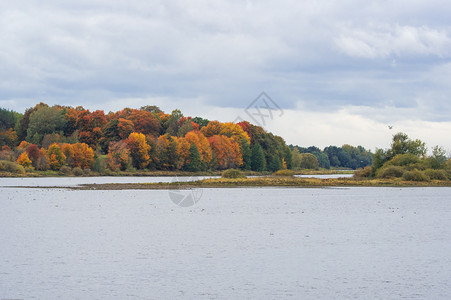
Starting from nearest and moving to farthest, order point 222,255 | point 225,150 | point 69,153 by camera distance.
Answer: point 222,255 < point 69,153 < point 225,150

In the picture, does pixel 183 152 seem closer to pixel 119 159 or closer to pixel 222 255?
pixel 119 159

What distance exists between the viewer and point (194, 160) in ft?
423

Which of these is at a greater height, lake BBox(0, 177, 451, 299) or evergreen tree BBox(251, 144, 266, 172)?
evergreen tree BBox(251, 144, 266, 172)

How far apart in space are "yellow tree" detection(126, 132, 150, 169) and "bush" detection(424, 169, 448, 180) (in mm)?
62478

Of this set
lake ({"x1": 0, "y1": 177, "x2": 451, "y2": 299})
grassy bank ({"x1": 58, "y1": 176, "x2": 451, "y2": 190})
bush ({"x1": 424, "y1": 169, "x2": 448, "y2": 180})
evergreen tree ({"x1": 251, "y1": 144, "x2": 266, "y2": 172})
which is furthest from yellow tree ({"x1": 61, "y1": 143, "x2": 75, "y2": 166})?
lake ({"x1": 0, "y1": 177, "x2": 451, "y2": 299})

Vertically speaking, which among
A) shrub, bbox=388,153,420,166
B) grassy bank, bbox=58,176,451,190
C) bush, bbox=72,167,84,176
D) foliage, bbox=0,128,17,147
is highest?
foliage, bbox=0,128,17,147

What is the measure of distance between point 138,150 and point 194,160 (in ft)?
42.0

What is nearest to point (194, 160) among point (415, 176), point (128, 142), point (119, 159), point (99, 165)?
point (128, 142)

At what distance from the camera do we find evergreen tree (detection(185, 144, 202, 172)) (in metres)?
128

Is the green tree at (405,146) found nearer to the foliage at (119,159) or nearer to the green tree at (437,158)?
the green tree at (437,158)

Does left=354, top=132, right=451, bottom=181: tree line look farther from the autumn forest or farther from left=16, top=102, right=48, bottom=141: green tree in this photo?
left=16, top=102, right=48, bottom=141: green tree

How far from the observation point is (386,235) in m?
28.7

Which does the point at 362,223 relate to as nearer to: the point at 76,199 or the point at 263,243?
the point at 263,243

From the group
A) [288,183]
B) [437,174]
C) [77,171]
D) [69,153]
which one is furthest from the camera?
[69,153]
